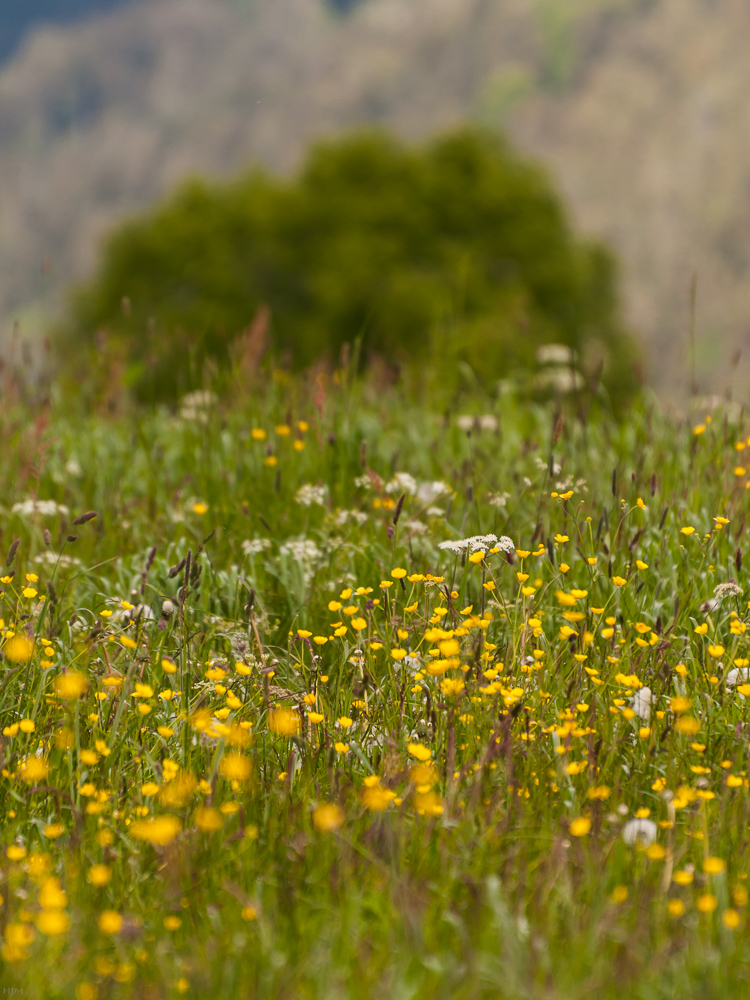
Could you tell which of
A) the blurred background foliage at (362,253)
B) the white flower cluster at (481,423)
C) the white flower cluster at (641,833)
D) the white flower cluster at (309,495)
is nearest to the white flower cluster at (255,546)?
the white flower cluster at (309,495)

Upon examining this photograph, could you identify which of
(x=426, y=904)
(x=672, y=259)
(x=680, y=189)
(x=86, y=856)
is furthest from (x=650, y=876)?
(x=680, y=189)

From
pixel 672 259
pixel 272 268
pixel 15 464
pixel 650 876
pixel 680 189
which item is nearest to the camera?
pixel 650 876

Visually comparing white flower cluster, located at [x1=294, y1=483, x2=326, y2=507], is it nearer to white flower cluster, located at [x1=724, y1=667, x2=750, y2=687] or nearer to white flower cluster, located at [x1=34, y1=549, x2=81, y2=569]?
white flower cluster, located at [x1=34, y1=549, x2=81, y2=569]

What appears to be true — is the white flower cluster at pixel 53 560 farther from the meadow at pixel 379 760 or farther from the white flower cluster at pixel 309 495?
the white flower cluster at pixel 309 495

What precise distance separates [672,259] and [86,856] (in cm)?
15668

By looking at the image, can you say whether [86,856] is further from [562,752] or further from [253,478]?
[253,478]

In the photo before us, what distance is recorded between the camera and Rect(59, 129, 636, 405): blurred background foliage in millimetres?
29359

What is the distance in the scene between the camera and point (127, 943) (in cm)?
206

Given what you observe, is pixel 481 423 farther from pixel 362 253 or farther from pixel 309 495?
pixel 362 253

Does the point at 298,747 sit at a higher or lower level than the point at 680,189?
lower

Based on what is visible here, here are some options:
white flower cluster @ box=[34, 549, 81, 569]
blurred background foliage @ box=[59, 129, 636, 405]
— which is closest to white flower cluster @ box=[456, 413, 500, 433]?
white flower cluster @ box=[34, 549, 81, 569]

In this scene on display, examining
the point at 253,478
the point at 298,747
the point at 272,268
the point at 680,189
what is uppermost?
the point at 680,189

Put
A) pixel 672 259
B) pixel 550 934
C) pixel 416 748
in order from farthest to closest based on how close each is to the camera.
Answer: pixel 672 259 < pixel 416 748 < pixel 550 934

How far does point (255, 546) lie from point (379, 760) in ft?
5.25
